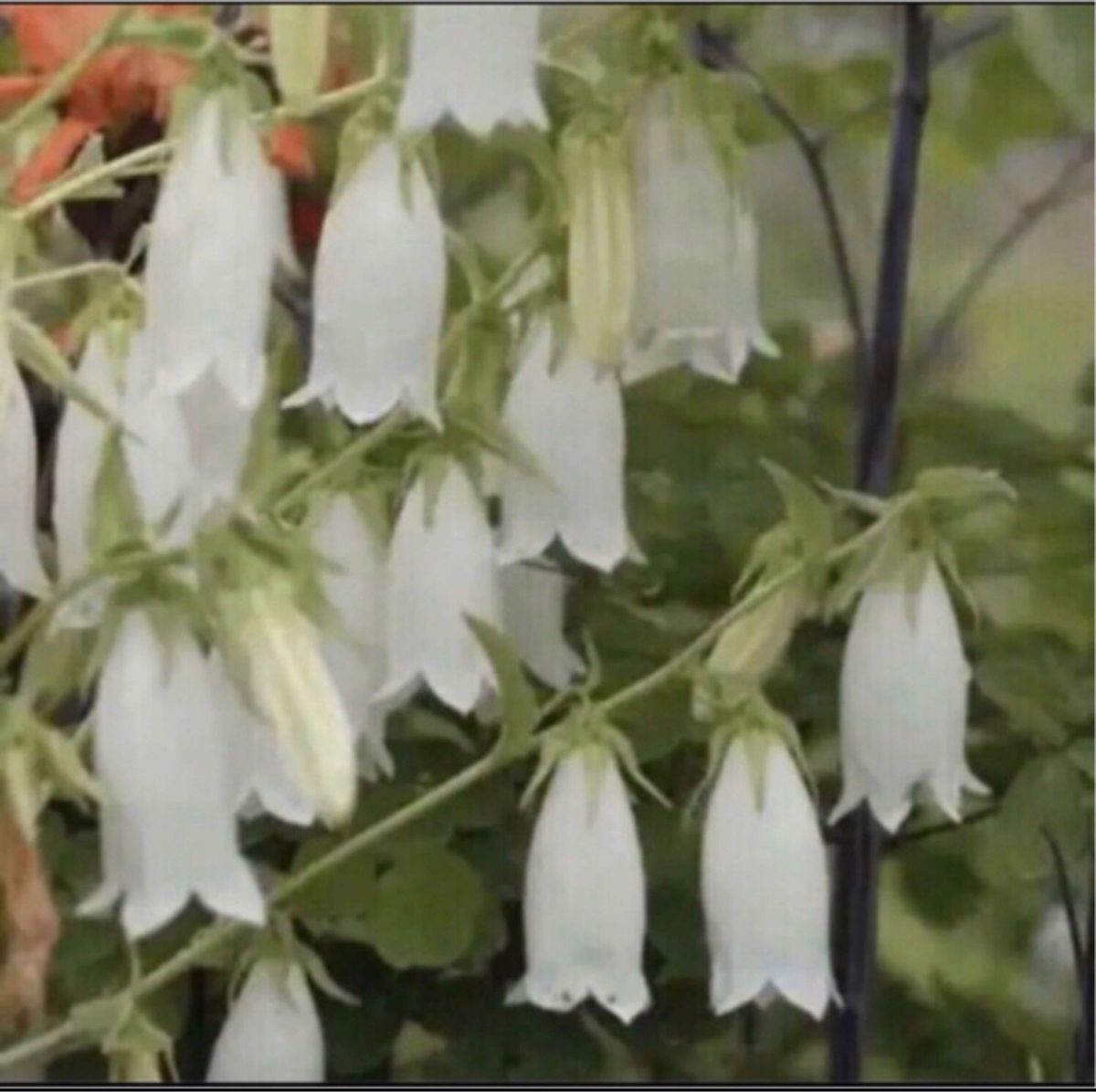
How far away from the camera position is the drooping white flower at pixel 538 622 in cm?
79

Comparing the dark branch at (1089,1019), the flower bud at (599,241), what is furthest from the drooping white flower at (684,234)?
the dark branch at (1089,1019)

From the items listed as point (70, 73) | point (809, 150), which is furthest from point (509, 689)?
point (809, 150)

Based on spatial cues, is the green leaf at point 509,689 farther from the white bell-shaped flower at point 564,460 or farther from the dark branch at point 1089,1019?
the dark branch at point 1089,1019

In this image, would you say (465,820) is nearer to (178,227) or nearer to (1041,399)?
(178,227)

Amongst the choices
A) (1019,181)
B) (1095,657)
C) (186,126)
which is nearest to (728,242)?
(186,126)

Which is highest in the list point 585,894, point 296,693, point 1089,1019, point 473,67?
point 473,67

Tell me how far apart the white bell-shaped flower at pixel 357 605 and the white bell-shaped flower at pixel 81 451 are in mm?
57

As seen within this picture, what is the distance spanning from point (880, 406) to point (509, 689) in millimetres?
200

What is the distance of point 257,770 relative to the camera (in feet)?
2.25

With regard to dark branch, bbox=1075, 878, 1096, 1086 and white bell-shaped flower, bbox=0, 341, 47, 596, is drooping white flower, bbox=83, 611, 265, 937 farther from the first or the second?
dark branch, bbox=1075, 878, 1096, 1086

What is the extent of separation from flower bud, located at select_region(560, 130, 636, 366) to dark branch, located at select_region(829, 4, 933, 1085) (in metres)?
0.15

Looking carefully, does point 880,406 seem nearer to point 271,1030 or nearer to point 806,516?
point 806,516

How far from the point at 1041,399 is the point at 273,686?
723mm

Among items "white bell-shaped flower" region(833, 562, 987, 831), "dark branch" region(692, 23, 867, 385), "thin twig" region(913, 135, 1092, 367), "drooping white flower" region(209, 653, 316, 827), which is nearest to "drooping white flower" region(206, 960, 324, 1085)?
"drooping white flower" region(209, 653, 316, 827)
